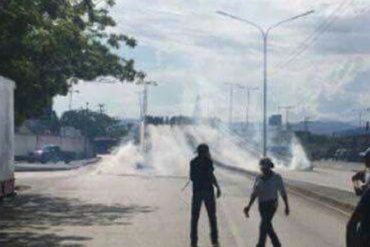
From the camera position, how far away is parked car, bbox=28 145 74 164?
8319 centimetres

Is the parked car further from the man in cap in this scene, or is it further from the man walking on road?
the man in cap

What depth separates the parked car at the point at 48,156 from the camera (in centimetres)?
8319

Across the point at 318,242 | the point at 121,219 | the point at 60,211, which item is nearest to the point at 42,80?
the point at 60,211

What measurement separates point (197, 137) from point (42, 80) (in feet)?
320

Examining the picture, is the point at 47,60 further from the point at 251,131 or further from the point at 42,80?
the point at 251,131

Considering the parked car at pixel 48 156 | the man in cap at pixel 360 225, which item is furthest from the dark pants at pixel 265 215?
the parked car at pixel 48 156

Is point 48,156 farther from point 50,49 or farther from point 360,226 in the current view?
point 360,226

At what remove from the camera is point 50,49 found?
2780 centimetres

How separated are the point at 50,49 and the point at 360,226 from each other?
21.5 m

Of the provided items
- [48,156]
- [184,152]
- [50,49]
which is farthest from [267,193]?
[184,152]

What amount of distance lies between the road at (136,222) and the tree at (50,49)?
3879mm

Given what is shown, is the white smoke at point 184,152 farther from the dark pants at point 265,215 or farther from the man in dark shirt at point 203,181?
the dark pants at point 265,215

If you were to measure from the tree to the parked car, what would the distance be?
1730 inches

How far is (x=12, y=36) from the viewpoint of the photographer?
84.5ft
